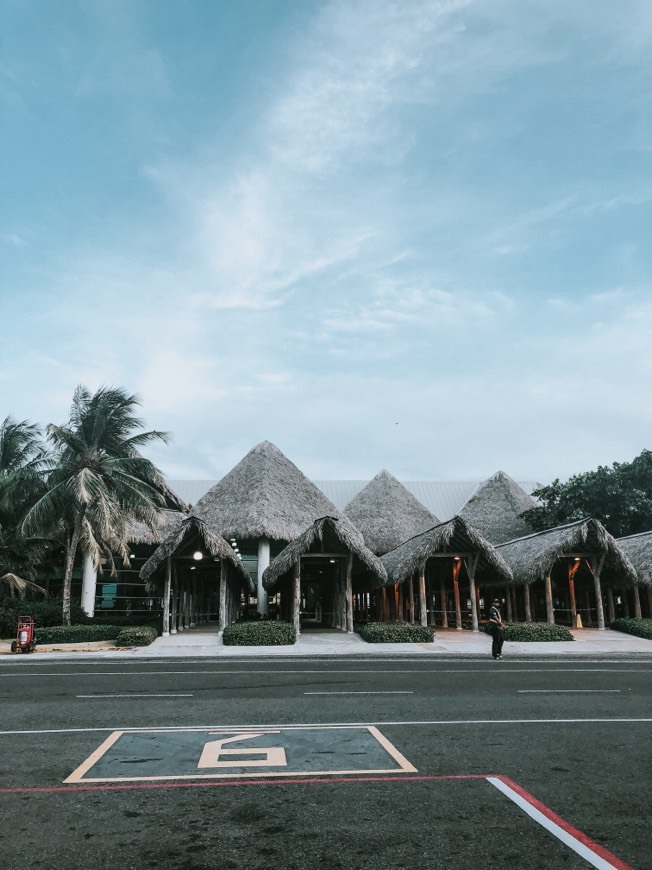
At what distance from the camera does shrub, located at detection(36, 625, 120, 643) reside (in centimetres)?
2145

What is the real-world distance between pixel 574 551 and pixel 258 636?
536 inches

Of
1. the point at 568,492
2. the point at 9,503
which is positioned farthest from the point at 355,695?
the point at 568,492

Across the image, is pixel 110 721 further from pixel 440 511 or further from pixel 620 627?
pixel 440 511

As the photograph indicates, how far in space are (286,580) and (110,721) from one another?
24048 millimetres

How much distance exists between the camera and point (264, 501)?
3002 cm

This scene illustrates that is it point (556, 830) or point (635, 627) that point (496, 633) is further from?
point (556, 830)

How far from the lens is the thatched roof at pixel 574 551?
25.7 metres

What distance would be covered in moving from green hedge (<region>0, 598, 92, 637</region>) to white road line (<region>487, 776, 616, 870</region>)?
21.2 metres

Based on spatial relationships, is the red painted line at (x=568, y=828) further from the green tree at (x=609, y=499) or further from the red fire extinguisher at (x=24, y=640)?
the green tree at (x=609, y=499)

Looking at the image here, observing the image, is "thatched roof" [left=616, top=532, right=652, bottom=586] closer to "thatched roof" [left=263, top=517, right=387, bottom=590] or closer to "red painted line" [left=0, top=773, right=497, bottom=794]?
"thatched roof" [left=263, top=517, right=387, bottom=590]

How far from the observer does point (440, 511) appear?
177 feet

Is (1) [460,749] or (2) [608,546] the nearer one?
(1) [460,749]

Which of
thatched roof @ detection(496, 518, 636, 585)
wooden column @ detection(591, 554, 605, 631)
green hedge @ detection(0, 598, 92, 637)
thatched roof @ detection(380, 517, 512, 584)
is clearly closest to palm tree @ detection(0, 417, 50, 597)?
green hedge @ detection(0, 598, 92, 637)

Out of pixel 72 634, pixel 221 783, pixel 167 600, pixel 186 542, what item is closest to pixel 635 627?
pixel 186 542
